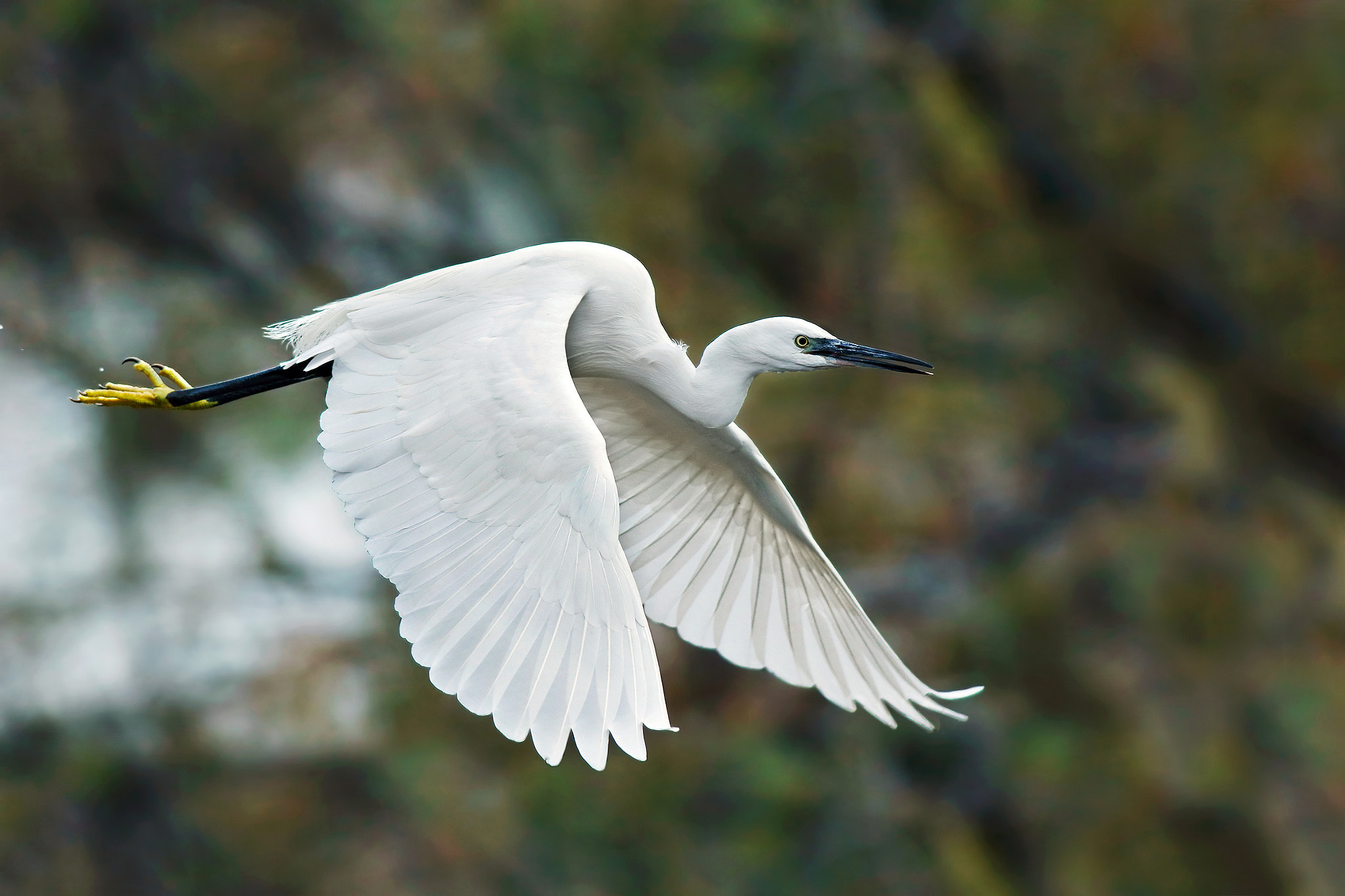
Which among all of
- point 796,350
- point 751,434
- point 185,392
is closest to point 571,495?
point 796,350

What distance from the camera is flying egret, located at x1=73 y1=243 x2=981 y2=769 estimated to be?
1969 millimetres

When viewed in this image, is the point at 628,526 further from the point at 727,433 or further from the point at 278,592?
the point at 278,592

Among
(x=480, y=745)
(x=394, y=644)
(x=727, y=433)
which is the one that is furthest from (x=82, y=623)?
(x=727, y=433)

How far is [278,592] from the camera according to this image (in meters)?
5.62

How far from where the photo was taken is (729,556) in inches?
108

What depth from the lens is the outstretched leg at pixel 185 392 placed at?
2.66 metres

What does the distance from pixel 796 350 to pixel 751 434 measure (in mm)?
3118

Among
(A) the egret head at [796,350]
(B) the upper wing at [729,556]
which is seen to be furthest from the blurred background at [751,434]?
(A) the egret head at [796,350]

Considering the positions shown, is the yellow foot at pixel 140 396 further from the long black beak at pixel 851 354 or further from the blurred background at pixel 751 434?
the blurred background at pixel 751 434

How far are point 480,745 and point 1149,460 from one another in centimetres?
287

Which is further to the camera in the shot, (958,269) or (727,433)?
(958,269)

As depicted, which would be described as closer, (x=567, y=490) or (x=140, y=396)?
(x=567, y=490)

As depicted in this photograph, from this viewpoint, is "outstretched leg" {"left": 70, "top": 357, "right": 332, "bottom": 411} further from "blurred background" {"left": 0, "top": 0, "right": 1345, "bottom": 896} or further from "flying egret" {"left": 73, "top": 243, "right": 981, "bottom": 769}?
"blurred background" {"left": 0, "top": 0, "right": 1345, "bottom": 896}

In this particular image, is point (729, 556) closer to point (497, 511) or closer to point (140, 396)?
point (497, 511)
